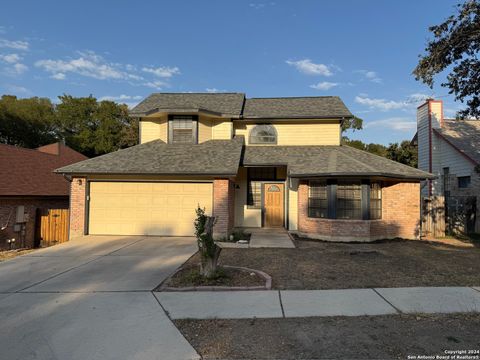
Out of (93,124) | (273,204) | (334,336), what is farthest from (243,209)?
(93,124)

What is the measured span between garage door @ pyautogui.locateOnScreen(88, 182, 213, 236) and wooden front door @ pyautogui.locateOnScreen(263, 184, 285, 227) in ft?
11.8

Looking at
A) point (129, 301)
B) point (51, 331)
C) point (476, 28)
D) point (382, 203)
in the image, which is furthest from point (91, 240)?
point (476, 28)

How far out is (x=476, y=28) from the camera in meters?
9.38

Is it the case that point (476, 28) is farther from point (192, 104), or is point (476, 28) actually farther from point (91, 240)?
point (91, 240)

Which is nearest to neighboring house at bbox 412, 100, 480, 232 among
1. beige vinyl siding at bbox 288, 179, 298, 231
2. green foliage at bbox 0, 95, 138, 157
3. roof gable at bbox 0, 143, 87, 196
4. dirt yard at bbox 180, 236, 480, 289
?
dirt yard at bbox 180, 236, 480, 289

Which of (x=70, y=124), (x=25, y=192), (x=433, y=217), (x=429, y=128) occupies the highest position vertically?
(x=70, y=124)

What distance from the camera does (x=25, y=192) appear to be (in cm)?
1634

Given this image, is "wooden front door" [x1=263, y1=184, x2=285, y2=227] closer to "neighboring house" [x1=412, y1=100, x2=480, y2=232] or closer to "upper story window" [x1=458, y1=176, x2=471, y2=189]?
"neighboring house" [x1=412, y1=100, x2=480, y2=232]

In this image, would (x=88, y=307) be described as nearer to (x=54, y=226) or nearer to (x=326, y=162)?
(x=326, y=162)

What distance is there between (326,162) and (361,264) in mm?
5539

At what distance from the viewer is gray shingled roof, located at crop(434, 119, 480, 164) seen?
1692cm

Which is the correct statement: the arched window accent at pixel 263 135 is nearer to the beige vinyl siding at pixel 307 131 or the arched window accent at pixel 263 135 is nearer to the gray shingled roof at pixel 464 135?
the beige vinyl siding at pixel 307 131

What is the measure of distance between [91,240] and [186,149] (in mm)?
5539

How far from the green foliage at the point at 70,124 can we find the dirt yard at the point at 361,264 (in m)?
29.9
